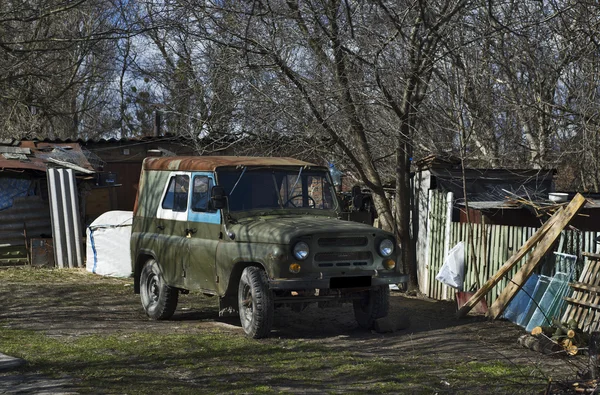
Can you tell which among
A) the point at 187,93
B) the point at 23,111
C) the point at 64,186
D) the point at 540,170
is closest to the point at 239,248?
the point at 540,170

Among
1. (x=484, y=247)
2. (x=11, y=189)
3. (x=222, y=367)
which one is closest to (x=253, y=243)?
(x=222, y=367)

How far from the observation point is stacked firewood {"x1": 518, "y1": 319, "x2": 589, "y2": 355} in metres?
8.43

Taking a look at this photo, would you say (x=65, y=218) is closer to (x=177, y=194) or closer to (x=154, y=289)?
(x=154, y=289)

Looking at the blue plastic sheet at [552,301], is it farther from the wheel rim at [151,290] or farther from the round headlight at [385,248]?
the wheel rim at [151,290]

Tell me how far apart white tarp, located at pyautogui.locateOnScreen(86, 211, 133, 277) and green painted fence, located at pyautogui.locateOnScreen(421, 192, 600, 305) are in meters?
6.31

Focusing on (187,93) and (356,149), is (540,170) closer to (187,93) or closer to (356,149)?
(356,149)

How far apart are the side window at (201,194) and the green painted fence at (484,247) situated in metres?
3.76

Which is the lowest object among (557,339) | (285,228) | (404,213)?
(557,339)

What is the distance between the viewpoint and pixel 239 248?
9539 millimetres

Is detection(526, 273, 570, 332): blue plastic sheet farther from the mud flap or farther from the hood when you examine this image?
the mud flap

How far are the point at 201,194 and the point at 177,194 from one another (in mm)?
642

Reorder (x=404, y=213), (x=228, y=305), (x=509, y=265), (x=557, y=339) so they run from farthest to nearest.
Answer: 1. (x=404, y=213)
2. (x=509, y=265)
3. (x=228, y=305)
4. (x=557, y=339)

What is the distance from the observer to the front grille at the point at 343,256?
9.25 meters

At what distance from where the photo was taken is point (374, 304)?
389 inches
